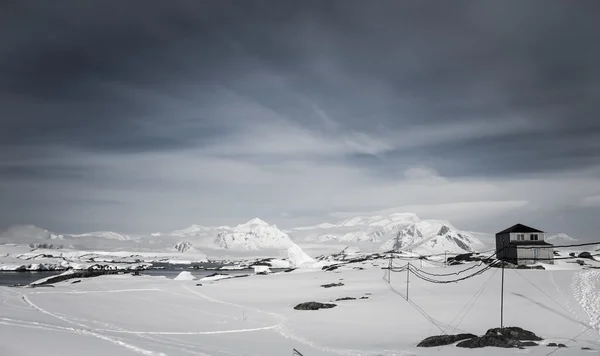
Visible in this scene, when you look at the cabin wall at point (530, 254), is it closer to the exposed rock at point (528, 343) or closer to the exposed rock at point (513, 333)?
the exposed rock at point (513, 333)

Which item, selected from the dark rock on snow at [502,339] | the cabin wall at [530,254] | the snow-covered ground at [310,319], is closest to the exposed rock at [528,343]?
the dark rock on snow at [502,339]

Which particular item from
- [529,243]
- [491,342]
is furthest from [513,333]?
[529,243]

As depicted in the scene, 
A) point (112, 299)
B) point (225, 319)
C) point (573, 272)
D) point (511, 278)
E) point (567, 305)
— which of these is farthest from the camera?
point (573, 272)

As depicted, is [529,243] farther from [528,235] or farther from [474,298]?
[474,298]

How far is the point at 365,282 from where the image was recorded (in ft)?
218

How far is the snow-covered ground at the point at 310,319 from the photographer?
2128 cm

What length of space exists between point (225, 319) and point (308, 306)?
30.9 feet

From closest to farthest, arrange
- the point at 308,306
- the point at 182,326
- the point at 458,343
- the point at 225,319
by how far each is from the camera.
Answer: the point at 458,343 → the point at 182,326 → the point at 225,319 → the point at 308,306

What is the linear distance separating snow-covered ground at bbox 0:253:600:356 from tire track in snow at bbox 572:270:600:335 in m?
0.11

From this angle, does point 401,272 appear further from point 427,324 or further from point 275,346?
point 275,346

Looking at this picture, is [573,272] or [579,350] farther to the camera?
[573,272]

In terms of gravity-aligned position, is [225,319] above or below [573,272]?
below

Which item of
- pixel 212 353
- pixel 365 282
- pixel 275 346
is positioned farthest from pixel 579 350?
pixel 365 282

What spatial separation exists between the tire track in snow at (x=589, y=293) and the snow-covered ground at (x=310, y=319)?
4.3 inches
